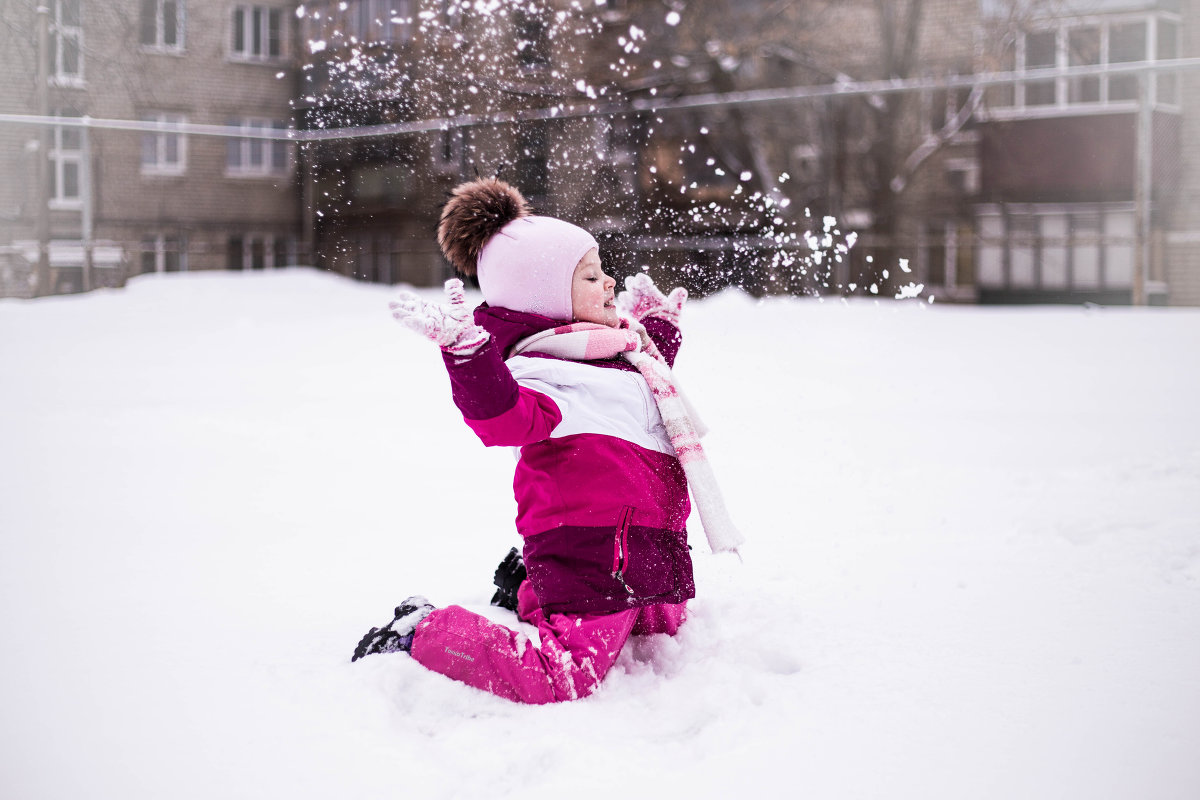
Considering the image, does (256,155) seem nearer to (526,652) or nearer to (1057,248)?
(1057,248)

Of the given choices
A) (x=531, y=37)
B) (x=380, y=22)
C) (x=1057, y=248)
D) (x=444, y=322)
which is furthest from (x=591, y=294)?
(x=1057, y=248)

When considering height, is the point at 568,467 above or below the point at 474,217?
below


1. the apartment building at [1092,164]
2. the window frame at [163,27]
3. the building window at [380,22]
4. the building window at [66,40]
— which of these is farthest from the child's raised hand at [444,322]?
the window frame at [163,27]

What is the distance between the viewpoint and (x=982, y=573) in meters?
2.81

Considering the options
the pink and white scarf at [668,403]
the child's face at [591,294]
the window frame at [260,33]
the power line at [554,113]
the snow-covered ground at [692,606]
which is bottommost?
the snow-covered ground at [692,606]

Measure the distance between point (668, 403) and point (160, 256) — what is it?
8.27 meters

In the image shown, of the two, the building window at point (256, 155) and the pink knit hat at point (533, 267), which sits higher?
the building window at point (256, 155)

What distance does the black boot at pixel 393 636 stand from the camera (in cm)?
213

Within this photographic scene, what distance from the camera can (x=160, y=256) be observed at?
9.25 m

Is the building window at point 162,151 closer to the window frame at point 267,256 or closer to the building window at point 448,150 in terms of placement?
the window frame at point 267,256

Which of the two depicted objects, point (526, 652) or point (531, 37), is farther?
point (531, 37)

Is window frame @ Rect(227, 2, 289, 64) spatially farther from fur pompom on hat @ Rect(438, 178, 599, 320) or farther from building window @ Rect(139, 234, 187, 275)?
fur pompom on hat @ Rect(438, 178, 599, 320)

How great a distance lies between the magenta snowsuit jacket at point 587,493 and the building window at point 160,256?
25.4 feet

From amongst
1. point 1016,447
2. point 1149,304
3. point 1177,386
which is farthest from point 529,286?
point 1149,304
